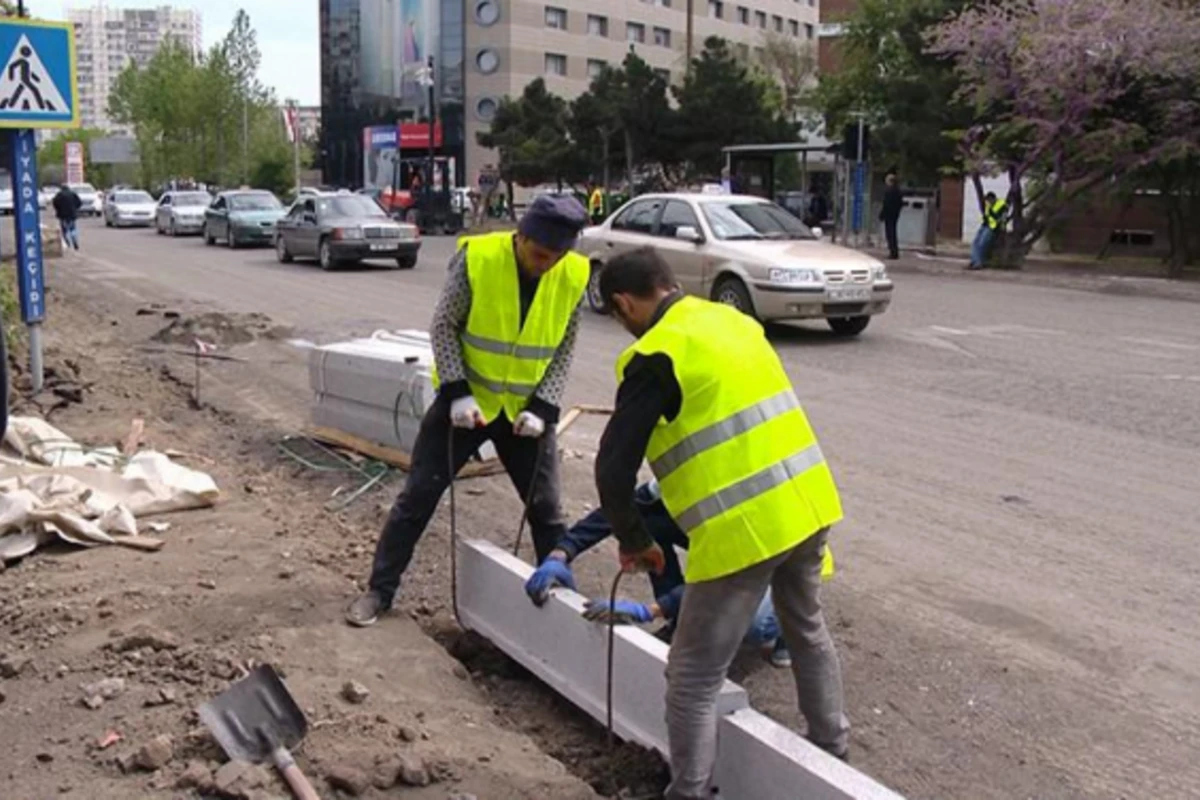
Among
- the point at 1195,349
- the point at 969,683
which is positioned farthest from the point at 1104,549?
the point at 1195,349

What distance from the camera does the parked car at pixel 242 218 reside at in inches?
1310

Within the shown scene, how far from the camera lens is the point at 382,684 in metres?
4.69

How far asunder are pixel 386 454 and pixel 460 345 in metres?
3.07

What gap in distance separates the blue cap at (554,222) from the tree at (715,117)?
4083 cm

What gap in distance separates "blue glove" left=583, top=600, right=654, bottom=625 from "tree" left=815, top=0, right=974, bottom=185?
24296 mm

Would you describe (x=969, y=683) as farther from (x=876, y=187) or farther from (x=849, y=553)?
(x=876, y=187)

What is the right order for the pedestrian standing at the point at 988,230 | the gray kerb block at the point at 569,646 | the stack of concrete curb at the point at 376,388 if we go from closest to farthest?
the gray kerb block at the point at 569,646
the stack of concrete curb at the point at 376,388
the pedestrian standing at the point at 988,230

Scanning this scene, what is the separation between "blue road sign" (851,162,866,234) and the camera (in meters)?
31.0

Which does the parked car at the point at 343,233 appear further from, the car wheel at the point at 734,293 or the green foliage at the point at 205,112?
the green foliage at the point at 205,112

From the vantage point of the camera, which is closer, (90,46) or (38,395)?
(38,395)

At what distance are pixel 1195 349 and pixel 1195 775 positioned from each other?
11.1 metres

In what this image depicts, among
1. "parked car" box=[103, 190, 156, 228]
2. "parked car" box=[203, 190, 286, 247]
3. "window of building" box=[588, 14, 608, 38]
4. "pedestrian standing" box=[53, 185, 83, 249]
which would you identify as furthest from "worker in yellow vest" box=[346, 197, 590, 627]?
"window of building" box=[588, 14, 608, 38]

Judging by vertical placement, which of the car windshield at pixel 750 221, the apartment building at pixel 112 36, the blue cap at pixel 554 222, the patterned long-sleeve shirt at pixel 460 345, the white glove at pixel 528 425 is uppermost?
the apartment building at pixel 112 36

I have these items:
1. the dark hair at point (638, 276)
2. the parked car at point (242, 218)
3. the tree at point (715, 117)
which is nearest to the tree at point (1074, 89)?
the parked car at point (242, 218)
